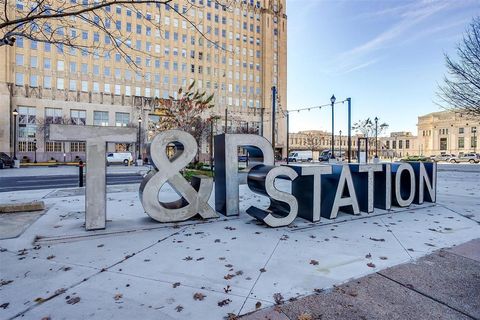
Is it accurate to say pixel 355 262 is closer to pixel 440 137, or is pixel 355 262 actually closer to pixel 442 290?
pixel 442 290

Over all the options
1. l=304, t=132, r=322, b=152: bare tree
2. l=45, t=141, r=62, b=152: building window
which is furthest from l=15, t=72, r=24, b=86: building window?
l=304, t=132, r=322, b=152: bare tree

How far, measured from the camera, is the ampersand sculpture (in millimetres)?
6137

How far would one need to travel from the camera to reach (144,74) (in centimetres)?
4653

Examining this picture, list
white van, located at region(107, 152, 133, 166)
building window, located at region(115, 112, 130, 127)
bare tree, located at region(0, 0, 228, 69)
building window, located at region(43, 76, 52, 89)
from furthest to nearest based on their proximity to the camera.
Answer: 1. building window, located at region(115, 112, 130, 127)
2. building window, located at region(43, 76, 52, 89)
3. white van, located at region(107, 152, 133, 166)
4. bare tree, located at region(0, 0, 228, 69)

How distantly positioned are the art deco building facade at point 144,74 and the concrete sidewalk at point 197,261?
118ft

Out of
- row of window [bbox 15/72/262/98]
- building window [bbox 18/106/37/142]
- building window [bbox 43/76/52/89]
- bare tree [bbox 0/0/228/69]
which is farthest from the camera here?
building window [bbox 43/76/52/89]

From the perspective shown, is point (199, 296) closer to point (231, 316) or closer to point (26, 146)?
point (231, 316)

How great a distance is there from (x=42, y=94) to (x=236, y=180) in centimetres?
5695

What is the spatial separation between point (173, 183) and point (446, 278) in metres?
5.44

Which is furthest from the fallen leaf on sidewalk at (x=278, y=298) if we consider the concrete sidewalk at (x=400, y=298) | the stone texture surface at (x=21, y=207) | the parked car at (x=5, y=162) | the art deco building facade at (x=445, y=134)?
the art deco building facade at (x=445, y=134)

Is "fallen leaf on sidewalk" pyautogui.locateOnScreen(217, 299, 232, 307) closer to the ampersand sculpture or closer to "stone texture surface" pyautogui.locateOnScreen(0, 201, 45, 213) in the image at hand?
the ampersand sculpture

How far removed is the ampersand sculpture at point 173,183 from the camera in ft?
20.1

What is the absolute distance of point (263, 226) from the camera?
639 cm

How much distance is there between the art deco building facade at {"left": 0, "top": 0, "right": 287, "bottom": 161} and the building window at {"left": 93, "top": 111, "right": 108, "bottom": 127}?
181 millimetres
